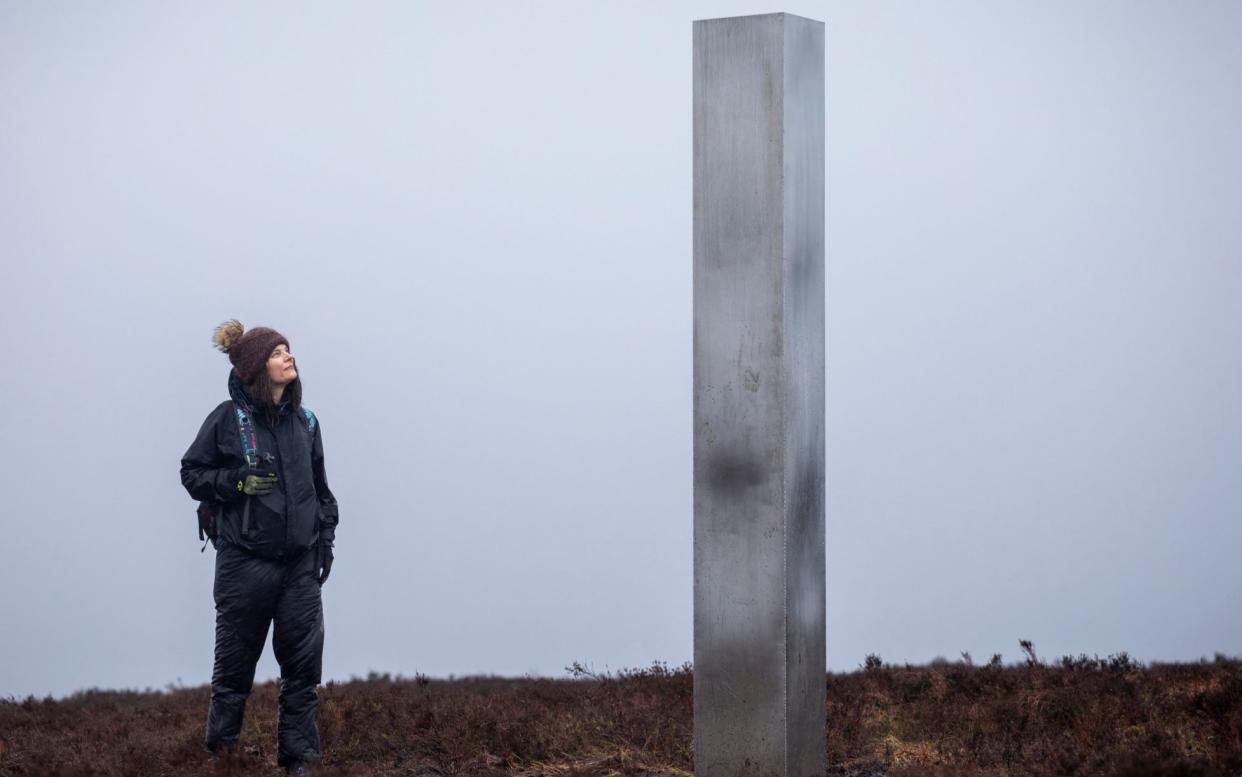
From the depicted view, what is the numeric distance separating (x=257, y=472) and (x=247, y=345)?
0.81 m

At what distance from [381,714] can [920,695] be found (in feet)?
13.8

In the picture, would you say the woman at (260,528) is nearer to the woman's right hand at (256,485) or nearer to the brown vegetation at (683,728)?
the woman's right hand at (256,485)

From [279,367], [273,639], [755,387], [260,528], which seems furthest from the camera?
[273,639]

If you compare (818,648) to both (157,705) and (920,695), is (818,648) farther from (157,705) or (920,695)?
(157,705)

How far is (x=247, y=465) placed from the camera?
8977 mm

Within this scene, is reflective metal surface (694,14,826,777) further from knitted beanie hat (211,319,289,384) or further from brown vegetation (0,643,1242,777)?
knitted beanie hat (211,319,289,384)

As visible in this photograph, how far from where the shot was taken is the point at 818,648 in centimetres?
857

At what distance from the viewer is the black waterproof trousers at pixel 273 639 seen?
9.04 m

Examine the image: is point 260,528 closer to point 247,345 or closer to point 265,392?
point 265,392

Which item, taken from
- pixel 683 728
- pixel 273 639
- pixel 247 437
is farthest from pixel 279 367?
pixel 683 728

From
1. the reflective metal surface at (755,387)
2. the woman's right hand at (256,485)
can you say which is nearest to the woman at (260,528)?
the woman's right hand at (256,485)

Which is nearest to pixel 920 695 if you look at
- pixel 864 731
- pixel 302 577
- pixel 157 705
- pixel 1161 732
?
pixel 864 731

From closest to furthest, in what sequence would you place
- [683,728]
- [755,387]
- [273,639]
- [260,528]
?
[755,387]
[260,528]
[273,639]
[683,728]

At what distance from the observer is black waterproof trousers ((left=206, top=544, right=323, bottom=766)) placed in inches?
356
